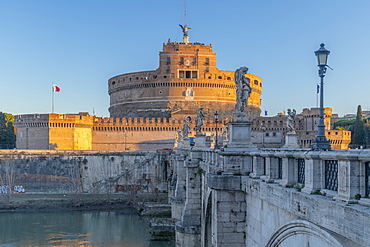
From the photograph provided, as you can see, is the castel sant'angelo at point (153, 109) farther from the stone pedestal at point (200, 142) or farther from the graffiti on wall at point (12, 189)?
the stone pedestal at point (200, 142)

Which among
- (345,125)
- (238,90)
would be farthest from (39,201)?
(345,125)

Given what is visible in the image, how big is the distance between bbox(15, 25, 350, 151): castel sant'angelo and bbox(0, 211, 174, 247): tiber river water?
2028cm

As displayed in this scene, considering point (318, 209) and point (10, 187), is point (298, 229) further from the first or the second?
point (10, 187)

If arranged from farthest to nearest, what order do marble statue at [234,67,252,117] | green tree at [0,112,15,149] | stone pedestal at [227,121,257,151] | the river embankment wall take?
green tree at [0,112,15,149]
the river embankment wall
marble statue at [234,67,252,117]
stone pedestal at [227,121,257,151]

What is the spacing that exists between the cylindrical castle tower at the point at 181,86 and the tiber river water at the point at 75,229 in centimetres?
3066

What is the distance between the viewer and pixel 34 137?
56281mm

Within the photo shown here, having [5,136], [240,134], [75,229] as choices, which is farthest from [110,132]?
[240,134]

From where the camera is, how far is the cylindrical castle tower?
6606cm

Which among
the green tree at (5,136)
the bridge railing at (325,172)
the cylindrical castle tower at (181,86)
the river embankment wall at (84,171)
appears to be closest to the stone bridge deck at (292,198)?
the bridge railing at (325,172)

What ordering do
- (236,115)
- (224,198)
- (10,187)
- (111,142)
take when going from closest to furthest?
1. (224,198)
2. (236,115)
3. (10,187)
4. (111,142)

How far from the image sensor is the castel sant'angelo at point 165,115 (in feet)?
184

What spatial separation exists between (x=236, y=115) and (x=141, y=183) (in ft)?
118

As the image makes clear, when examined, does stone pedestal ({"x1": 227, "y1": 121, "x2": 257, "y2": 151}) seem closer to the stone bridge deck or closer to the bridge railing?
the stone bridge deck

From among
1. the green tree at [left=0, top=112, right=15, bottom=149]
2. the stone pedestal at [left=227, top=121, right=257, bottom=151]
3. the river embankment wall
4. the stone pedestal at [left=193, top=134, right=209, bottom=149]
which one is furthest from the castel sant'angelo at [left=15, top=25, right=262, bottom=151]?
the stone pedestal at [left=227, top=121, right=257, bottom=151]
